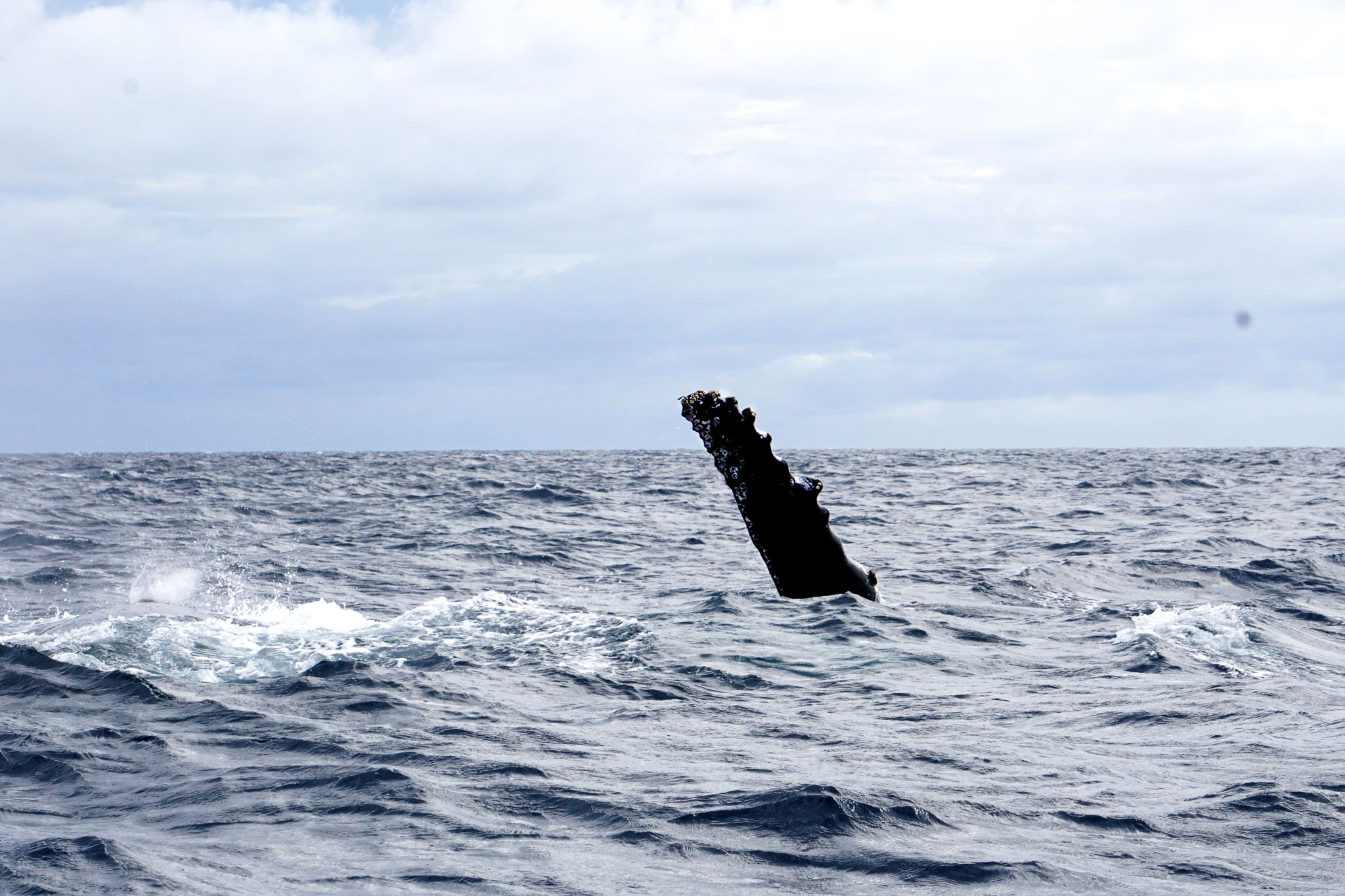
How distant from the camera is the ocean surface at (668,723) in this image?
21.5 ft

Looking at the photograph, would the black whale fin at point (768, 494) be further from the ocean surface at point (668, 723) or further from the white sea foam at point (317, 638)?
the white sea foam at point (317, 638)

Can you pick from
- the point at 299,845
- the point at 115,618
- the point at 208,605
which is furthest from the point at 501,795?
the point at 208,605

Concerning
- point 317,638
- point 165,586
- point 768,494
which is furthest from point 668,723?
point 165,586

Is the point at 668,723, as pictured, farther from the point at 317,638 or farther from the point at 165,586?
the point at 165,586

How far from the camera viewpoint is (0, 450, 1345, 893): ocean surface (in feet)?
21.5

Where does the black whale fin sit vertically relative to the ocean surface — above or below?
above

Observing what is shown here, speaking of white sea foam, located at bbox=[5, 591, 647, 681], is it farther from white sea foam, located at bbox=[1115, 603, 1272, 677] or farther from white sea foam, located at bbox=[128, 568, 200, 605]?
white sea foam, located at bbox=[1115, 603, 1272, 677]

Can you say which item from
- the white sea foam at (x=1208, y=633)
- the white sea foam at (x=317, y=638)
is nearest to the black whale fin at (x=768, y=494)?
the white sea foam at (x=317, y=638)

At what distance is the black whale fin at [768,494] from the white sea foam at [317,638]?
185cm

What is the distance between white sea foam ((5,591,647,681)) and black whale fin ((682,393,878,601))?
1.85m

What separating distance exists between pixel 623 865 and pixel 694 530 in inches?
928

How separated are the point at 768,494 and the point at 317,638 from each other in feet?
17.4

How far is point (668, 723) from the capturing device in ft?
32.5

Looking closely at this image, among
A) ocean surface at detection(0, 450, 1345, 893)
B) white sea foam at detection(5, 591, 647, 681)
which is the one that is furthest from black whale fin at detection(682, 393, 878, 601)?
white sea foam at detection(5, 591, 647, 681)
